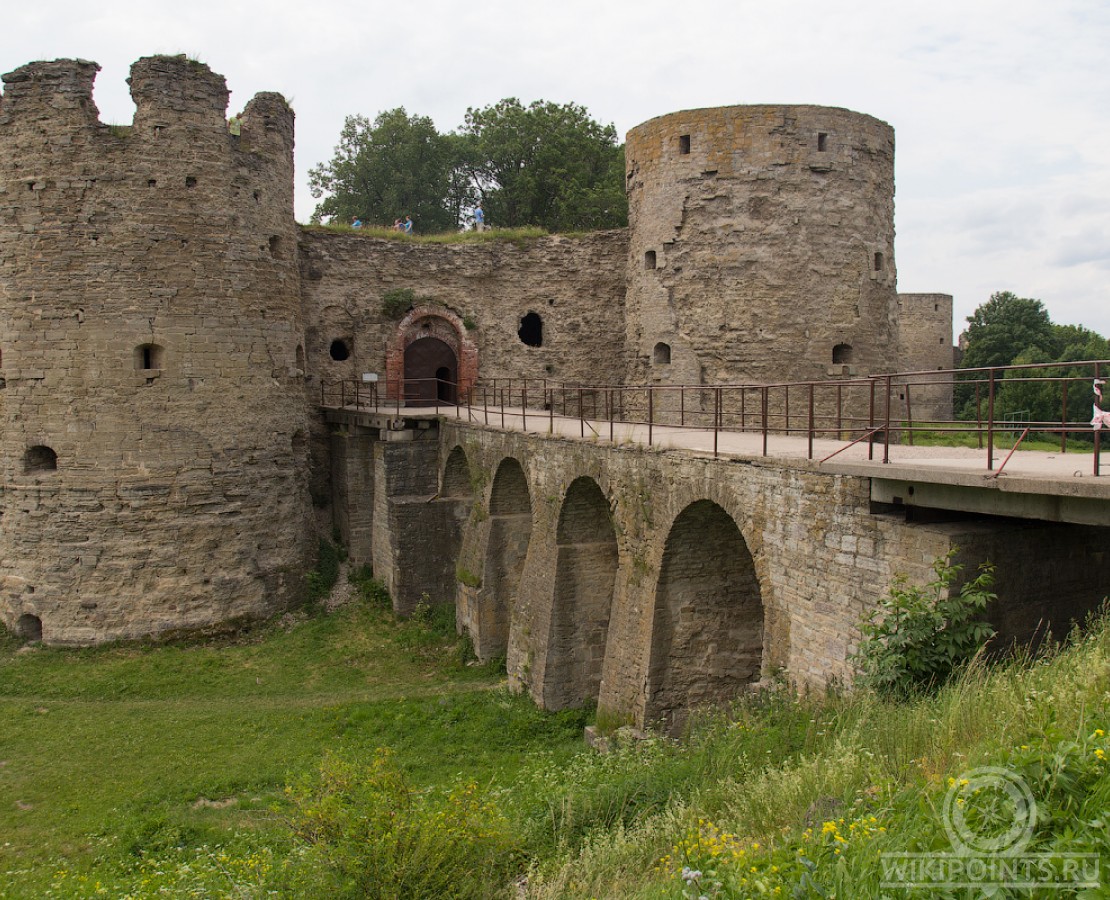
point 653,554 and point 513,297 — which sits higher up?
point 513,297

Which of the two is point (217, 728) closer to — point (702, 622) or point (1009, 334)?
point (702, 622)

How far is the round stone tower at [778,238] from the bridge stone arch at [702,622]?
6.94m

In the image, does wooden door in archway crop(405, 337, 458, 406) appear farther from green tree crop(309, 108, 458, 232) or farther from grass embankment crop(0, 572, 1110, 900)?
green tree crop(309, 108, 458, 232)

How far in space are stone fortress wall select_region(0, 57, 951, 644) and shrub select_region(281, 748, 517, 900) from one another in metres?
10.1

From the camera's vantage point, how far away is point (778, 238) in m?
16.9

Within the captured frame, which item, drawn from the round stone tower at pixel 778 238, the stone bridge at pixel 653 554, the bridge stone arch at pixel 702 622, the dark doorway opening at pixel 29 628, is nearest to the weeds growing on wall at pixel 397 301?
the stone bridge at pixel 653 554

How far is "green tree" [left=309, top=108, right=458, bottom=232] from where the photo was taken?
121ft

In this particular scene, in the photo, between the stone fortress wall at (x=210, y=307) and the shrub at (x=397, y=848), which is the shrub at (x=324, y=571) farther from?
the shrub at (x=397, y=848)

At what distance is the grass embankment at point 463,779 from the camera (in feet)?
14.5

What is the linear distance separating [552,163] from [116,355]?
70.8 ft

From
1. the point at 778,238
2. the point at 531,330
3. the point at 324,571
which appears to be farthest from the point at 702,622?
the point at 531,330

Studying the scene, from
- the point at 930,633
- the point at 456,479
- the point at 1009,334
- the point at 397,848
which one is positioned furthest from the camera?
the point at 1009,334

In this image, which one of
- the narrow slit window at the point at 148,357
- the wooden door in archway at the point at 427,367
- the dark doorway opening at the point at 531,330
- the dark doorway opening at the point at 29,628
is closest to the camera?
the narrow slit window at the point at 148,357

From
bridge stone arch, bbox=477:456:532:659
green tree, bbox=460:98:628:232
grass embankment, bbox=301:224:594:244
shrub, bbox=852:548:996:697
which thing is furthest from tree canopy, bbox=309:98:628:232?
shrub, bbox=852:548:996:697
